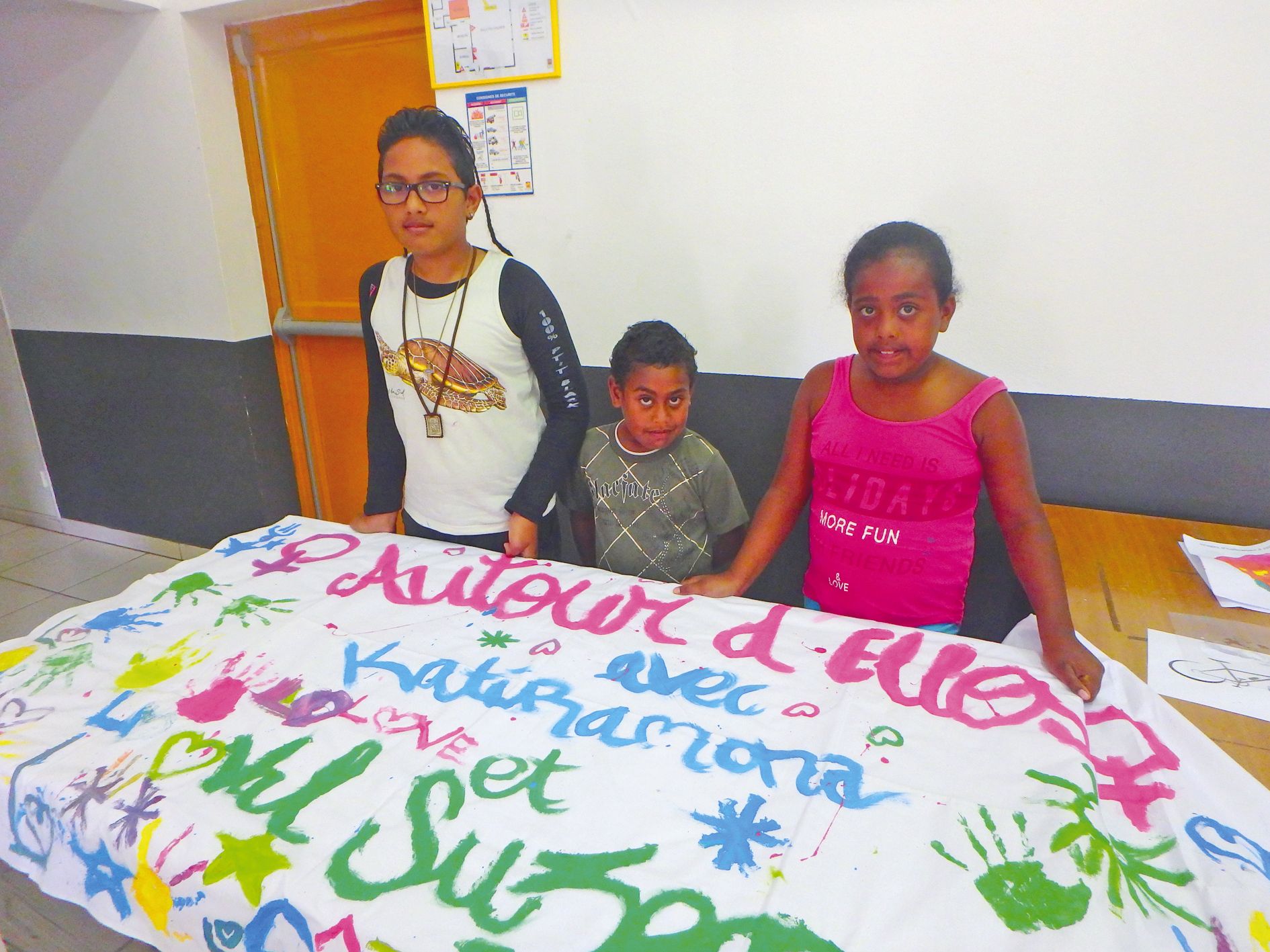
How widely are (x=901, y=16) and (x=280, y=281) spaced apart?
2296 millimetres

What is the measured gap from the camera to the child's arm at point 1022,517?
3.47 feet

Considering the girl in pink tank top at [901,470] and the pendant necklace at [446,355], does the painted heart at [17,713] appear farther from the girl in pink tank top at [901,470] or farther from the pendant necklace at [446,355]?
the girl in pink tank top at [901,470]

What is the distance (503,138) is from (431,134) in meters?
0.88

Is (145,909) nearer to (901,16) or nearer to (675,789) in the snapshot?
(675,789)

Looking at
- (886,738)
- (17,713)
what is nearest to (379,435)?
(17,713)

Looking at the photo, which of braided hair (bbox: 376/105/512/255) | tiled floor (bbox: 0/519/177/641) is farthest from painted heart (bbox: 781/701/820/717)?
tiled floor (bbox: 0/519/177/641)

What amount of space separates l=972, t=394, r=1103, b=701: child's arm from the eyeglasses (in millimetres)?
975

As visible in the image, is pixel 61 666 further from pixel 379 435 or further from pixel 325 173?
pixel 325 173

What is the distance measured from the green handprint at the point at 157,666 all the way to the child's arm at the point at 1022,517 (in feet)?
3.96

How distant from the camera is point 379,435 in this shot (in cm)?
154

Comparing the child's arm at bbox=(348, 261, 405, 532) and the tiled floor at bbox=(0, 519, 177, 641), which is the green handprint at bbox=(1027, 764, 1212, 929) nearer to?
the child's arm at bbox=(348, 261, 405, 532)

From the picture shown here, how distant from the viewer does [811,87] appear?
1764mm

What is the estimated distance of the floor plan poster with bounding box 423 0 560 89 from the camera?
1.96 meters

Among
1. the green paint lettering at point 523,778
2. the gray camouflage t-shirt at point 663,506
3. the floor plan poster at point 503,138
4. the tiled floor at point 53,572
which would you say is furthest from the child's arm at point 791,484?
the tiled floor at point 53,572
